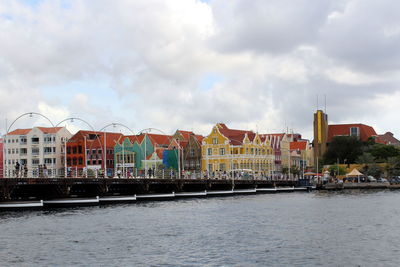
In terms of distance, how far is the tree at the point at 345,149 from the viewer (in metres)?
189

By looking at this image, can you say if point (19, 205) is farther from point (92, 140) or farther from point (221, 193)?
point (92, 140)

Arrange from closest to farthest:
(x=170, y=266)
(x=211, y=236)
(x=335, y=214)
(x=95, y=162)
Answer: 1. (x=170, y=266)
2. (x=211, y=236)
3. (x=335, y=214)
4. (x=95, y=162)

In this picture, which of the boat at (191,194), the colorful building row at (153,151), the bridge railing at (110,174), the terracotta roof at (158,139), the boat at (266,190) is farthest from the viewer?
the terracotta roof at (158,139)

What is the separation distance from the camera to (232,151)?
168 m

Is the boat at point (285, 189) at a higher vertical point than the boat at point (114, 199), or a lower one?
lower

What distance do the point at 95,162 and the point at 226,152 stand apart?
3922 cm

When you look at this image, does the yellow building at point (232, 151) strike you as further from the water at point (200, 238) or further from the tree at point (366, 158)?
the water at point (200, 238)

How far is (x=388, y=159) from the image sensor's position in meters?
174

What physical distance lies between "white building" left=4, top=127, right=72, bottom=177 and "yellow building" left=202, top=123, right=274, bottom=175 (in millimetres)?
43644

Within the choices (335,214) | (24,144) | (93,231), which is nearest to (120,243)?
(93,231)

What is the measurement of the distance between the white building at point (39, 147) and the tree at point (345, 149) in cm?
8000

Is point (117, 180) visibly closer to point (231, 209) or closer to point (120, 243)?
point (231, 209)

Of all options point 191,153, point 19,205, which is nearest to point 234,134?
point 191,153

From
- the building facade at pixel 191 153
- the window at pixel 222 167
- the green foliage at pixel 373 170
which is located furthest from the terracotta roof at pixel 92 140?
the green foliage at pixel 373 170
